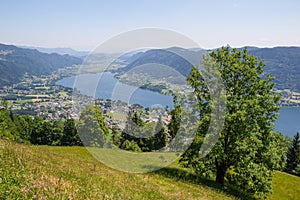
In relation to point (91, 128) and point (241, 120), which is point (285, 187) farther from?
point (91, 128)

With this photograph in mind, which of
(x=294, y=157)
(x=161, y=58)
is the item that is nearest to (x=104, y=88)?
(x=161, y=58)

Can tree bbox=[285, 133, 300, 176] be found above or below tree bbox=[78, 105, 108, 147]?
below

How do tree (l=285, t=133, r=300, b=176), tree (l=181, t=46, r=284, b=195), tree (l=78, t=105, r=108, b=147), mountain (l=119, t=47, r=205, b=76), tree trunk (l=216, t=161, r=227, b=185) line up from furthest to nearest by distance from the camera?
tree (l=285, t=133, r=300, b=176) < tree (l=78, t=105, r=108, b=147) < tree trunk (l=216, t=161, r=227, b=185) < tree (l=181, t=46, r=284, b=195) < mountain (l=119, t=47, r=205, b=76)

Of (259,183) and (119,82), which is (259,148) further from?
(119,82)

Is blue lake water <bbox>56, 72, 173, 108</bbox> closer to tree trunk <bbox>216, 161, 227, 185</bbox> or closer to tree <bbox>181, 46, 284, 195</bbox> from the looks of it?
tree <bbox>181, 46, 284, 195</bbox>

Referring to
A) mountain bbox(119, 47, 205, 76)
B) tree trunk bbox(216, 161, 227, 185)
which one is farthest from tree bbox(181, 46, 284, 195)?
mountain bbox(119, 47, 205, 76)

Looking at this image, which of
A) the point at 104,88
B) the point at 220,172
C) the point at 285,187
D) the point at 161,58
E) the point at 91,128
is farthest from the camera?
the point at 91,128

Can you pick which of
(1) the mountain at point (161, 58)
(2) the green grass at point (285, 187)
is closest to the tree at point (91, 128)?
(1) the mountain at point (161, 58)

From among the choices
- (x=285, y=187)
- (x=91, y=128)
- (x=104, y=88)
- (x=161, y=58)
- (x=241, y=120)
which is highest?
(x=161, y=58)
